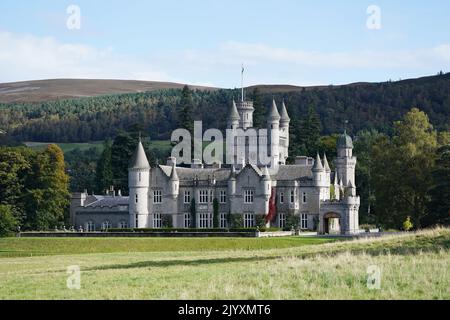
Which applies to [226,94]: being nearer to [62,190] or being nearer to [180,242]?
[62,190]

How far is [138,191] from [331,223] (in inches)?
580

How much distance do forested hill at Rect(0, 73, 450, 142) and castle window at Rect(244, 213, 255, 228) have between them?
6348cm

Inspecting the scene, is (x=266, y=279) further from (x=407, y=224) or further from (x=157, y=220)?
(x=157, y=220)

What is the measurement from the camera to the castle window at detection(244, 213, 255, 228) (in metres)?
67.9

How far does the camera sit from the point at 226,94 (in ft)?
566

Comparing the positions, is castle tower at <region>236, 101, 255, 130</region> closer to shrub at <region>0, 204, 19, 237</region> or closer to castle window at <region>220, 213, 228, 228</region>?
castle window at <region>220, 213, 228, 228</region>

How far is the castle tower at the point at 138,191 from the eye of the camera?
69.4 meters

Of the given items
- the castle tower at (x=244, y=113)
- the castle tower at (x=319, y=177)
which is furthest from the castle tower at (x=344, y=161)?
the castle tower at (x=244, y=113)

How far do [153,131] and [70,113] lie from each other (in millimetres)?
21392

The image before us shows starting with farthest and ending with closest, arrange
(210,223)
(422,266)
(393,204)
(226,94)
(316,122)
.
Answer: (226,94) → (316,122) → (210,223) → (393,204) → (422,266)

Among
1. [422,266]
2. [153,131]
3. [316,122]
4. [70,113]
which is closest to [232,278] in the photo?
[422,266]

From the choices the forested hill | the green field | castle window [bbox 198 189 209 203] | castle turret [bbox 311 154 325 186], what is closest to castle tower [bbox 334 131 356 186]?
castle turret [bbox 311 154 325 186]

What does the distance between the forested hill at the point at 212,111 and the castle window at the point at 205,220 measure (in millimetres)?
62956

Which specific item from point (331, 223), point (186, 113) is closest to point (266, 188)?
point (331, 223)
